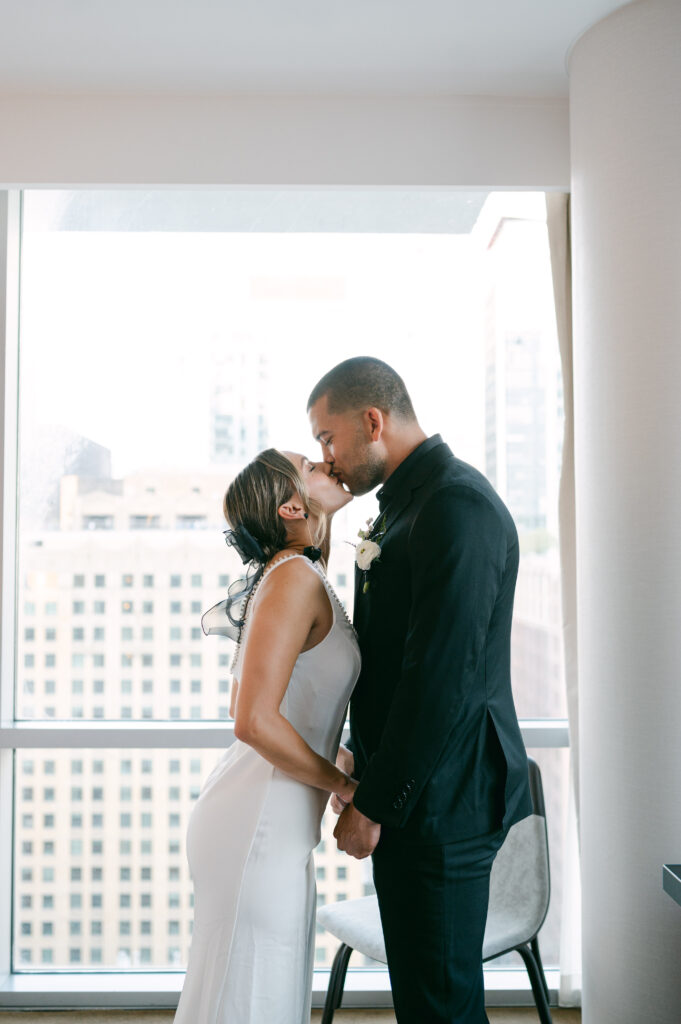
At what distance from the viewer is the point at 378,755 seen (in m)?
1.81

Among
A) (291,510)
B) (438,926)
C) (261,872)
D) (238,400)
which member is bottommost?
(438,926)

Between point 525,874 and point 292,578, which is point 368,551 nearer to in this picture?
point 292,578

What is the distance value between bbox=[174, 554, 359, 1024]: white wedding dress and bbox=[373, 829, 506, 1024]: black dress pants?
193 mm

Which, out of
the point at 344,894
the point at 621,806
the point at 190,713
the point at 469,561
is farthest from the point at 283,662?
the point at 344,894

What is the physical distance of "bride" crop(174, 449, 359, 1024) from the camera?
69.9 inches

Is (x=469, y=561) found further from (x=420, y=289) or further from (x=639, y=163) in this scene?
(x=420, y=289)

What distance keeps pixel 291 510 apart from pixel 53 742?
1.56 m

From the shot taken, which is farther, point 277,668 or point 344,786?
point 344,786

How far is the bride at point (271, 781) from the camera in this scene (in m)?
1.78

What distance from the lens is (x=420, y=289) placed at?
3119 millimetres

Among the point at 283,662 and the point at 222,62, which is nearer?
the point at 283,662

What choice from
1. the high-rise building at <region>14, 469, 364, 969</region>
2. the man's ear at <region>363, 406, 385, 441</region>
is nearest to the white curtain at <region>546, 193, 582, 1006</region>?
the high-rise building at <region>14, 469, 364, 969</region>

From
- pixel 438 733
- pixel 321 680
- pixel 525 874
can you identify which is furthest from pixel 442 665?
pixel 525 874

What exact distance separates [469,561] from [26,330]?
2078 millimetres
